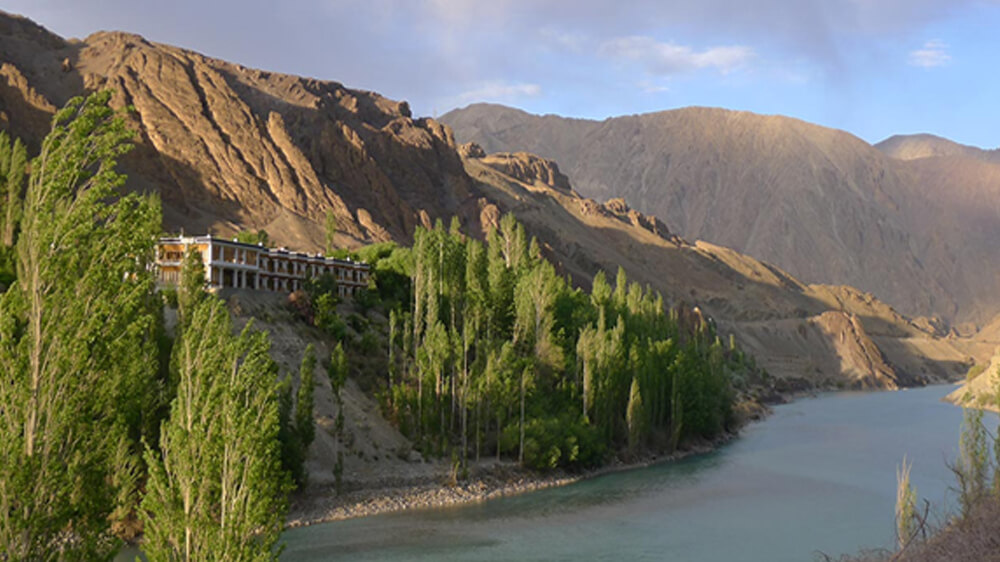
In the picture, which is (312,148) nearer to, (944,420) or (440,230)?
(440,230)

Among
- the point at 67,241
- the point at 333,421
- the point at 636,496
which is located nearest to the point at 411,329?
the point at 333,421

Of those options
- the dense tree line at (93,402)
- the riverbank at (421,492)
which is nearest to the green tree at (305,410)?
the riverbank at (421,492)

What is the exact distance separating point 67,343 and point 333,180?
309 feet

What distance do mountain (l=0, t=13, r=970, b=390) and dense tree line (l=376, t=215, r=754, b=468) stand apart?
37787 millimetres

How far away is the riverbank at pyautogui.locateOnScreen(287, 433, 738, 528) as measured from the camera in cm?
3731

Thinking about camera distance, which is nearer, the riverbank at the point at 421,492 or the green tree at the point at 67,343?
the green tree at the point at 67,343

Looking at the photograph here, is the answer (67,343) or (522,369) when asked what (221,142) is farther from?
(67,343)

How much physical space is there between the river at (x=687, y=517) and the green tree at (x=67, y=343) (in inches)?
698

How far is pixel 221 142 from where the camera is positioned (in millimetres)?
100562

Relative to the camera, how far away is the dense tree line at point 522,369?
154 ft

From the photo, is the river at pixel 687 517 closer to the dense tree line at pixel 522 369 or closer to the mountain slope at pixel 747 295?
the dense tree line at pixel 522 369

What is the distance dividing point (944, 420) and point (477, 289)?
49.4m

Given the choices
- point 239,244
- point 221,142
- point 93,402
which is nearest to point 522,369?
point 239,244

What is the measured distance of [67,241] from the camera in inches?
550
